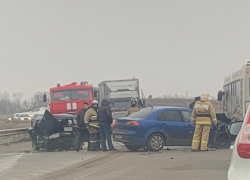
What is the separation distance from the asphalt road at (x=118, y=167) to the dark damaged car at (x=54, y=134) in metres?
2.00

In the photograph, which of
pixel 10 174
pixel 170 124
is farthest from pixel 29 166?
pixel 170 124

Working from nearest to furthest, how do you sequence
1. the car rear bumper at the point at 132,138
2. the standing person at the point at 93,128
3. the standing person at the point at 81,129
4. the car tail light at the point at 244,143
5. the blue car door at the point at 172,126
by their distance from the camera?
1. the car tail light at the point at 244,143
2. the car rear bumper at the point at 132,138
3. the blue car door at the point at 172,126
4. the standing person at the point at 93,128
5. the standing person at the point at 81,129

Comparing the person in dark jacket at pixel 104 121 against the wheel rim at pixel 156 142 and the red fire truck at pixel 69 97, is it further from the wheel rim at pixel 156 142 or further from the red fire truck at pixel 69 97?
the red fire truck at pixel 69 97

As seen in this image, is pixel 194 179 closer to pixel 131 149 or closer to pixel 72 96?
pixel 131 149

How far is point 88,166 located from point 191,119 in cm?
401

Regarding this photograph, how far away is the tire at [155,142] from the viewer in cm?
1366

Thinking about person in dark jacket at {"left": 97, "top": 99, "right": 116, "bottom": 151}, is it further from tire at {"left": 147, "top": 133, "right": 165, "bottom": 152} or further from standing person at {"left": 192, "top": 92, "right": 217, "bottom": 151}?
standing person at {"left": 192, "top": 92, "right": 217, "bottom": 151}

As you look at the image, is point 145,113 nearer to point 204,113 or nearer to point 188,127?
point 188,127

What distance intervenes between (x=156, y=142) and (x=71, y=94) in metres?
11.3

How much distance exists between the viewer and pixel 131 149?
47.6 ft

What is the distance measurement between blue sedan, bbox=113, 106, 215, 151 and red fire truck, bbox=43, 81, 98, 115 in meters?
9.58

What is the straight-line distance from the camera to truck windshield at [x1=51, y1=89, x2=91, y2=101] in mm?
24219

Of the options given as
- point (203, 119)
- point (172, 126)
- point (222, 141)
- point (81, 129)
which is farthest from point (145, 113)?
point (222, 141)

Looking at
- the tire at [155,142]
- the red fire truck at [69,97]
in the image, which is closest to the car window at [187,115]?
the tire at [155,142]
